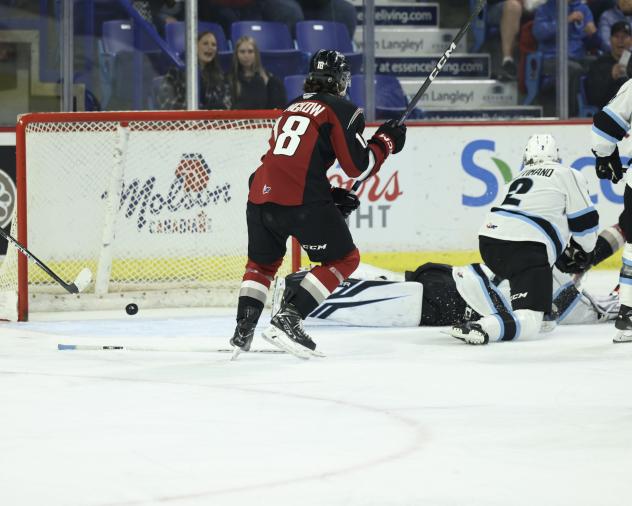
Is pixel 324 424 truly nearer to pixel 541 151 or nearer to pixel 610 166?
pixel 610 166

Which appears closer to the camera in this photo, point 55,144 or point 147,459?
point 147,459

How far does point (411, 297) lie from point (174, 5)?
9.58ft

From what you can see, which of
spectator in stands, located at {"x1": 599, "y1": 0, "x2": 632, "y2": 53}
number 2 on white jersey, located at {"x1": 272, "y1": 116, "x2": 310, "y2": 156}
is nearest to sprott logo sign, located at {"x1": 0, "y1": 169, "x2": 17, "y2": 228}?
number 2 on white jersey, located at {"x1": 272, "y1": 116, "x2": 310, "y2": 156}

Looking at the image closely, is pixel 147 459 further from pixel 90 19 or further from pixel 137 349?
pixel 90 19

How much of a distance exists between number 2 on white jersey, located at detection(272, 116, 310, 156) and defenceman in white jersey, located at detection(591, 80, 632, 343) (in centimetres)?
118

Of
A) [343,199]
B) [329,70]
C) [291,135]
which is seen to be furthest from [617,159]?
[291,135]

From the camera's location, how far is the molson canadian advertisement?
7.66 meters

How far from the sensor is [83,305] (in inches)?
252

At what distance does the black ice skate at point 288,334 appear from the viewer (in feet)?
15.0

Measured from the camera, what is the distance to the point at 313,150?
15.0 ft

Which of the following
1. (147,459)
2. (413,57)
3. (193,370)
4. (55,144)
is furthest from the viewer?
(413,57)

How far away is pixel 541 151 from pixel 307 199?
1.23 metres

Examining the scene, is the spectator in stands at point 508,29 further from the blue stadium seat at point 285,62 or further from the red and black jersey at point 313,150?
the red and black jersey at point 313,150

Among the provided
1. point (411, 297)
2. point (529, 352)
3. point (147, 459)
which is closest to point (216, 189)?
point (411, 297)
